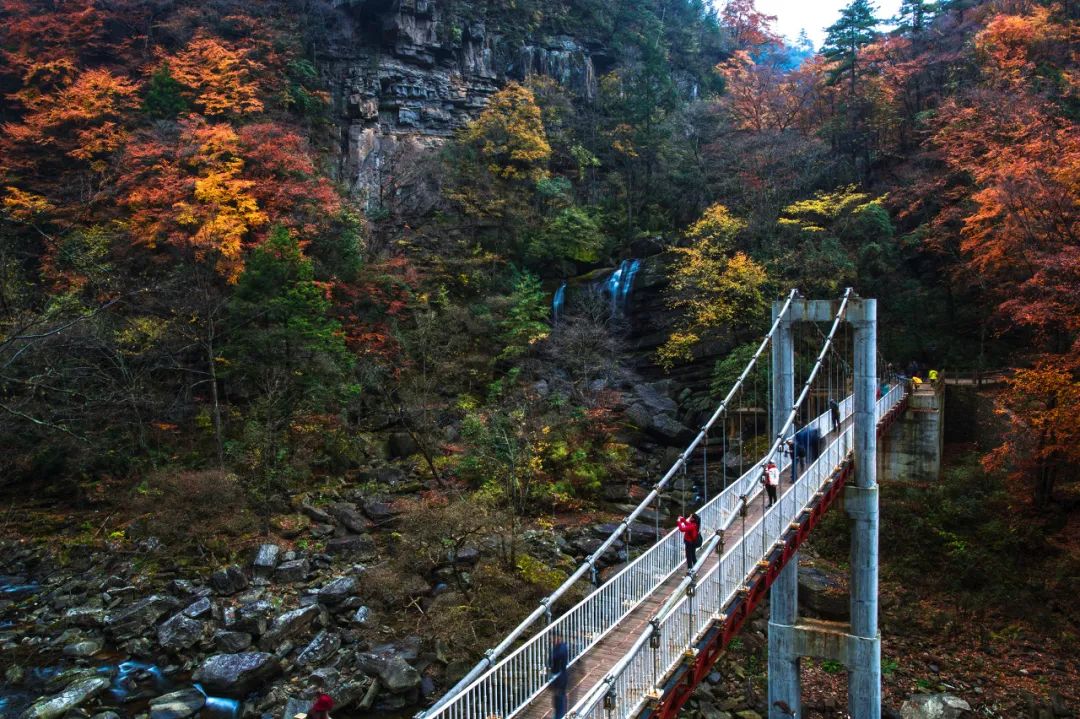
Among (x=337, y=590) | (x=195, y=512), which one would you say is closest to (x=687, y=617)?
(x=337, y=590)

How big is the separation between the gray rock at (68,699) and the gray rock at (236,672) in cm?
156

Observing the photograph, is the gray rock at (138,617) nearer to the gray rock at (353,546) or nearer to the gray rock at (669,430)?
the gray rock at (353,546)

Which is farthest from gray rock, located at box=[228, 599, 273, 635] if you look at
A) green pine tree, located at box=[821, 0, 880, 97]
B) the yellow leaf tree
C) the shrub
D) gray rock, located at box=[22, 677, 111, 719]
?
green pine tree, located at box=[821, 0, 880, 97]

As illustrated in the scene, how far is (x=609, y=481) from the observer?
20.8 meters

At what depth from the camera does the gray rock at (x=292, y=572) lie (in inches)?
599

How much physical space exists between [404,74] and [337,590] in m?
28.3

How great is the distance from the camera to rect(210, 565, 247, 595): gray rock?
48.1 feet

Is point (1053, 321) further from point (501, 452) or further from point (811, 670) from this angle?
point (501, 452)

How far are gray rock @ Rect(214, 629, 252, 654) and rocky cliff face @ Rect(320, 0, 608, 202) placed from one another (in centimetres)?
2250

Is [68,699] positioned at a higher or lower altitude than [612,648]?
lower

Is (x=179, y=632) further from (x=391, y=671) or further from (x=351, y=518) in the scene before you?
(x=351, y=518)

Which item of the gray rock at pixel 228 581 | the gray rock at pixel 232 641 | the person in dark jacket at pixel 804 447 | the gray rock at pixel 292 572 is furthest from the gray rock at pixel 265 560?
the person in dark jacket at pixel 804 447

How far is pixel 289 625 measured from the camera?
1316 centimetres

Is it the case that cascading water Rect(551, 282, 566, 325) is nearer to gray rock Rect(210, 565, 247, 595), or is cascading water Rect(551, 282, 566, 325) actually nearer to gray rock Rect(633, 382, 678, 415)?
gray rock Rect(633, 382, 678, 415)
